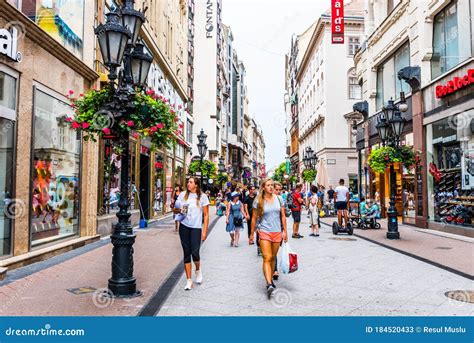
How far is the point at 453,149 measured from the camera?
14414 millimetres

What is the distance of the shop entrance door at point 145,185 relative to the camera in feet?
67.4

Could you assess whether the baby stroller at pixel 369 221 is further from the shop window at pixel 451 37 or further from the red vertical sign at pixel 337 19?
the red vertical sign at pixel 337 19

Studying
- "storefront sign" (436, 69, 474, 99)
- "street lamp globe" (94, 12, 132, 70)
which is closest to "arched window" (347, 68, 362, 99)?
"storefront sign" (436, 69, 474, 99)

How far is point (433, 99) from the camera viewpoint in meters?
15.8

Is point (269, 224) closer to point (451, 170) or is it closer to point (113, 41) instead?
point (113, 41)

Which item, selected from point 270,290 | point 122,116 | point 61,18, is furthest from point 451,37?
point 122,116

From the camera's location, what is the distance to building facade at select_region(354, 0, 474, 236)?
13.7 metres

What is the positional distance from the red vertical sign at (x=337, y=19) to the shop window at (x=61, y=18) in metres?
19.7

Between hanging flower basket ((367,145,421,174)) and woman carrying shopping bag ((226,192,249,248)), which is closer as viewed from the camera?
woman carrying shopping bag ((226,192,249,248))

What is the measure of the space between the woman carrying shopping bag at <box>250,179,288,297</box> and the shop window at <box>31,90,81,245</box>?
5.49 m

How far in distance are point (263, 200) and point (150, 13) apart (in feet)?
56.7

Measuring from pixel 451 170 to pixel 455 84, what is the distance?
3009mm

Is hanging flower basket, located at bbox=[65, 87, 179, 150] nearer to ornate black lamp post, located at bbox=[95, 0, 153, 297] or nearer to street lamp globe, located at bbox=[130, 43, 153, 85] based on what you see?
ornate black lamp post, located at bbox=[95, 0, 153, 297]
